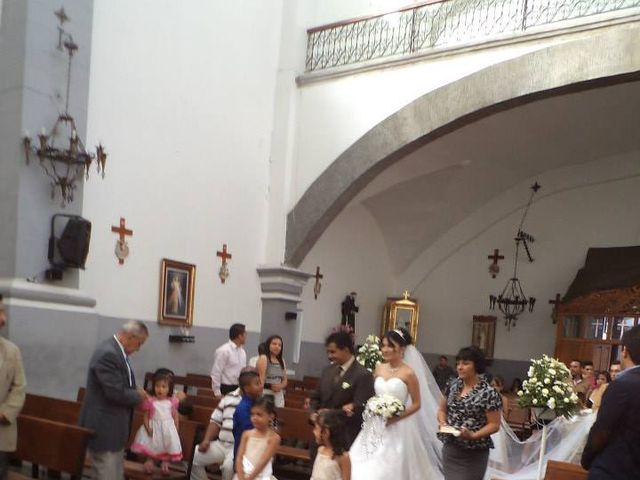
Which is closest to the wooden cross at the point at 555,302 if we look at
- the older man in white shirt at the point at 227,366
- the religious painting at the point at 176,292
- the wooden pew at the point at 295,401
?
the wooden pew at the point at 295,401

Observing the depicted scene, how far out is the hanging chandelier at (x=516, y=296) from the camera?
14.2 m

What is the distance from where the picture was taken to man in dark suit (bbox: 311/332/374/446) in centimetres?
464

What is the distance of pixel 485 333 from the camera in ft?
47.9

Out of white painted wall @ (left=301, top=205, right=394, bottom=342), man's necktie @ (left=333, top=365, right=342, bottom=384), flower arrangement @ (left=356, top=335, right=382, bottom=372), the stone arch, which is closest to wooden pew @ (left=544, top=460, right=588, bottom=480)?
man's necktie @ (left=333, top=365, right=342, bottom=384)

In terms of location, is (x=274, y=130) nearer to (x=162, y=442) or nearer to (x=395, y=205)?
(x=395, y=205)

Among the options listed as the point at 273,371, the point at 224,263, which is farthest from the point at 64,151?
the point at 224,263

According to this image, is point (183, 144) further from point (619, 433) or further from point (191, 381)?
point (619, 433)

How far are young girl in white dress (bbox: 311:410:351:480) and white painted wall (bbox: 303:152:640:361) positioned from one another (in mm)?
9173

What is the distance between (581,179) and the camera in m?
14.0

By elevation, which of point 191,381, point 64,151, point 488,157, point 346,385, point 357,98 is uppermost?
point 357,98

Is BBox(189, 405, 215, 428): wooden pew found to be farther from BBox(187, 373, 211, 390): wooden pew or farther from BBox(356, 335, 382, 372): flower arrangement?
BBox(187, 373, 211, 390): wooden pew

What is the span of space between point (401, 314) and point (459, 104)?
6763mm

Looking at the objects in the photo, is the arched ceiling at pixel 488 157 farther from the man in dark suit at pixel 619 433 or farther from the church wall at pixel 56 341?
→ the man in dark suit at pixel 619 433

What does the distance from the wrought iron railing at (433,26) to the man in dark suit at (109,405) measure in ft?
23.6
